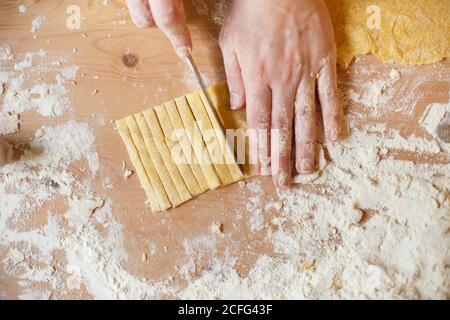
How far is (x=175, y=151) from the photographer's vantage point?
1308 millimetres

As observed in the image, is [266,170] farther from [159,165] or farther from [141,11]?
[141,11]

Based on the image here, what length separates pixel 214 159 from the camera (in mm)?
1295

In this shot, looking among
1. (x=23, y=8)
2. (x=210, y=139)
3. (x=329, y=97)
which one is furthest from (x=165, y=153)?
(x=23, y=8)

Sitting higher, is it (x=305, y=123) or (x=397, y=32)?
(x=397, y=32)

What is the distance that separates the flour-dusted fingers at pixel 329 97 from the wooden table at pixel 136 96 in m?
0.06

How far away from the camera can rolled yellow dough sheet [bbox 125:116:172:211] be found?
A: 129 cm

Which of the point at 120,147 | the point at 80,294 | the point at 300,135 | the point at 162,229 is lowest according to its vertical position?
the point at 80,294

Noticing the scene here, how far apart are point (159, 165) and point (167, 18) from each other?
41 centimetres

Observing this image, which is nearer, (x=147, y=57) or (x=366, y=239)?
(x=366, y=239)

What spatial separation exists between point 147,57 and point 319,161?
1.99 ft

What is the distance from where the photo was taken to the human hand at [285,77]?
1.28 m

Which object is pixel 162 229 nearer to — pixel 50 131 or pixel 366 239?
pixel 50 131
